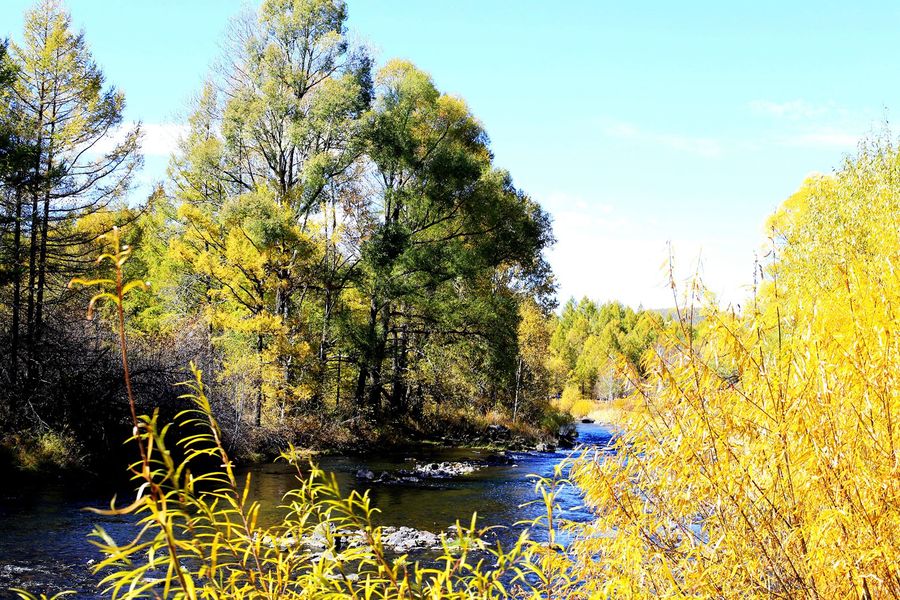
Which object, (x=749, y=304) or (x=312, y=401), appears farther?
(x=312, y=401)

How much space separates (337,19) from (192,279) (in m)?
10.4

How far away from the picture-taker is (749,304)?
4.04m

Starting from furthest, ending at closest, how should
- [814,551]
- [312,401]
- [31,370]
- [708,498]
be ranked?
[312,401]
[31,370]
[708,498]
[814,551]

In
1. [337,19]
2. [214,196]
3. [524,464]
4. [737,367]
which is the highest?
[337,19]

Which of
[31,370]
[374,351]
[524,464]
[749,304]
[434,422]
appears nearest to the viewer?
[749,304]

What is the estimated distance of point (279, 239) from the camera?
20781 mm

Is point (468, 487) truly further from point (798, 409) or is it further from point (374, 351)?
point (798, 409)

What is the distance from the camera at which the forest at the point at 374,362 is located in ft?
9.85

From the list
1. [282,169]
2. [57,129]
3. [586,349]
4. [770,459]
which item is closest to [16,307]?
[57,129]

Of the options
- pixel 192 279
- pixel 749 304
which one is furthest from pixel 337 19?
pixel 749 304

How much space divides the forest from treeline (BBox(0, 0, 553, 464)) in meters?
0.11

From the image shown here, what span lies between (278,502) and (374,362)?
38.0 ft

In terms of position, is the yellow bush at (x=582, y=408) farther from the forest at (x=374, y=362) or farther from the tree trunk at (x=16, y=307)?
the tree trunk at (x=16, y=307)

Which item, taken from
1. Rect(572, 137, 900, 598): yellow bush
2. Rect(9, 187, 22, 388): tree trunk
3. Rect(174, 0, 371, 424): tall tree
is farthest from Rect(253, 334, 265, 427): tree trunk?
Rect(572, 137, 900, 598): yellow bush
